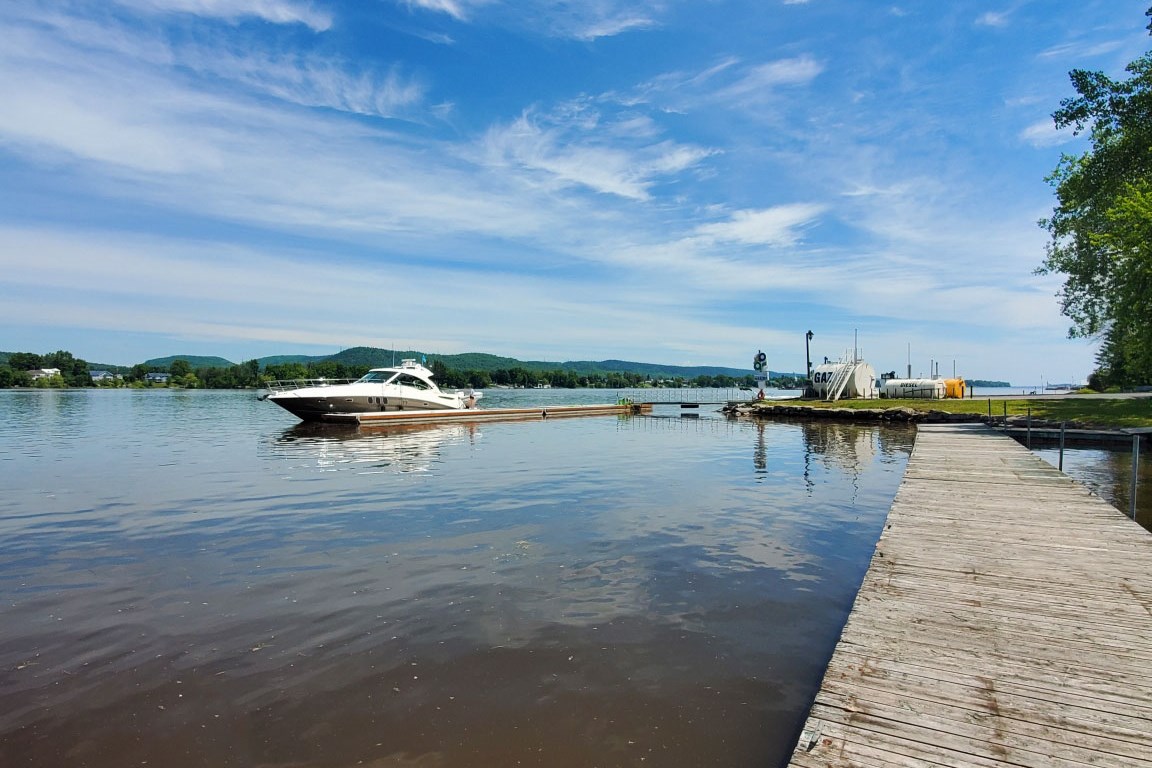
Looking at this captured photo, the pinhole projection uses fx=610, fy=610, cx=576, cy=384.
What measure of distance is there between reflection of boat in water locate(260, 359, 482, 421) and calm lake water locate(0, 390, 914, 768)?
70.8 ft

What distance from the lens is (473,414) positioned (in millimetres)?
47531

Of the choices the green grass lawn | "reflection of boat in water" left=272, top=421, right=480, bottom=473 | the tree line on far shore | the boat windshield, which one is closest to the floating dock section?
"reflection of boat in water" left=272, top=421, right=480, bottom=473

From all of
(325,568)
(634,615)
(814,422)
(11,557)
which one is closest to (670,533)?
(634,615)

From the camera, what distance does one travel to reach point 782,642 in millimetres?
6859

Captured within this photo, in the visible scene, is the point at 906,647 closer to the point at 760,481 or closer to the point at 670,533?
the point at 670,533

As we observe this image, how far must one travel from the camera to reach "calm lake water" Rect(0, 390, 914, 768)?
5.08 m

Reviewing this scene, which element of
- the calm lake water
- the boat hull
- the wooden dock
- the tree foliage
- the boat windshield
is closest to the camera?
the wooden dock

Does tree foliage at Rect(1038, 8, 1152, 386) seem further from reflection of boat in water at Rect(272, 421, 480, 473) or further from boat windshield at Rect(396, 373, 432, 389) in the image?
boat windshield at Rect(396, 373, 432, 389)

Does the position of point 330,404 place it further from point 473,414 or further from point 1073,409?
point 1073,409

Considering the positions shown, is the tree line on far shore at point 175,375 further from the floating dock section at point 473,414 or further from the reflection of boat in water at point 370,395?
the reflection of boat in water at point 370,395

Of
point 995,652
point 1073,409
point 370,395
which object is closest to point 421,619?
point 995,652

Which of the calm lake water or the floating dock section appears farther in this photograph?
the floating dock section

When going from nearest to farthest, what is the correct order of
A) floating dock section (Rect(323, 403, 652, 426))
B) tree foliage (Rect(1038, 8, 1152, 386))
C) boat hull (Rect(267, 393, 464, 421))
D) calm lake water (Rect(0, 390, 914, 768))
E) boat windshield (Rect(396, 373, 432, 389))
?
calm lake water (Rect(0, 390, 914, 768)) → tree foliage (Rect(1038, 8, 1152, 386)) → boat hull (Rect(267, 393, 464, 421)) → floating dock section (Rect(323, 403, 652, 426)) → boat windshield (Rect(396, 373, 432, 389))

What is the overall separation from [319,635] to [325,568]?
8.92 ft
